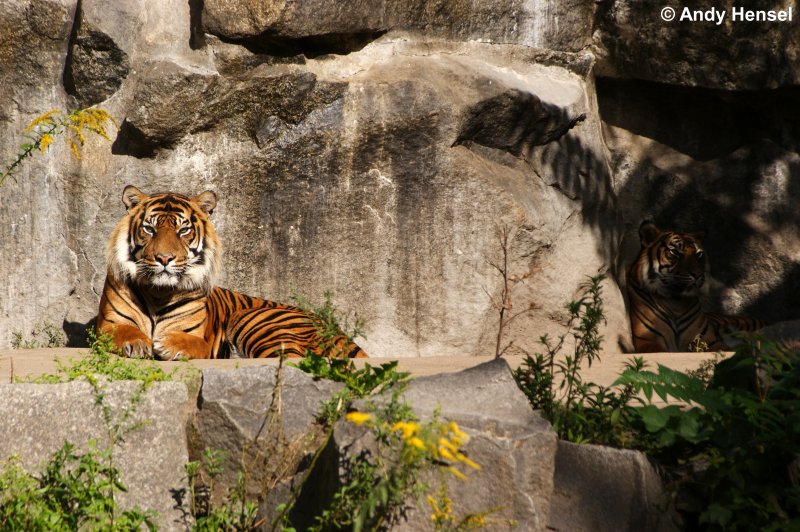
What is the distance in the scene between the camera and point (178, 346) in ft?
24.0

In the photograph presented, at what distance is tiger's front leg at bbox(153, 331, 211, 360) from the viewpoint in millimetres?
7274

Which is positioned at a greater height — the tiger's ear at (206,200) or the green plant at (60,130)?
the green plant at (60,130)

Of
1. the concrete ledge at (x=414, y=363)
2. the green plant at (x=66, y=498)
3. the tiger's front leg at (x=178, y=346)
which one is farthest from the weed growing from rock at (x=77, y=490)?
the tiger's front leg at (x=178, y=346)

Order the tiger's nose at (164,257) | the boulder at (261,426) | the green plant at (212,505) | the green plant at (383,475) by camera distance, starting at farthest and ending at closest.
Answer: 1. the tiger's nose at (164,257)
2. the boulder at (261,426)
3. the green plant at (212,505)
4. the green plant at (383,475)

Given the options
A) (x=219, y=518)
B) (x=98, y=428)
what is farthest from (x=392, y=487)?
(x=98, y=428)

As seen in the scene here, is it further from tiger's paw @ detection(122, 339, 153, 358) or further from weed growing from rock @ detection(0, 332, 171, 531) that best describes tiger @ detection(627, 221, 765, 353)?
weed growing from rock @ detection(0, 332, 171, 531)

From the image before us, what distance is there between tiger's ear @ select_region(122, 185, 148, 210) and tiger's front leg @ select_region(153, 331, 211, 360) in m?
1.01

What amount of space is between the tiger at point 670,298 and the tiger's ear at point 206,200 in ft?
13.2

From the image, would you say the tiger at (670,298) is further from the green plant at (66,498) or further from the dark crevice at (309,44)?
the green plant at (66,498)

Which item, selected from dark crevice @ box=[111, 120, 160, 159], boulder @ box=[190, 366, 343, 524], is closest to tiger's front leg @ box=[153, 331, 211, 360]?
dark crevice @ box=[111, 120, 160, 159]

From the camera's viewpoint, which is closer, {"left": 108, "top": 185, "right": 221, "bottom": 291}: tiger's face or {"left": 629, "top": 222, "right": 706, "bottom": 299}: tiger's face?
{"left": 108, "top": 185, "right": 221, "bottom": 291}: tiger's face

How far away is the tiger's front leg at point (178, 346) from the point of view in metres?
7.27

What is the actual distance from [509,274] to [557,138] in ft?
4.70

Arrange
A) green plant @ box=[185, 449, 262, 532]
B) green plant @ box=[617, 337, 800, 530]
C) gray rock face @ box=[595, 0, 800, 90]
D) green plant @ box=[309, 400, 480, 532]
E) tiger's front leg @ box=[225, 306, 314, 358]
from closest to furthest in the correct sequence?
green plant @ box=[309, 400, 480, 532] < green plant @ box=[617, 337, 800, 530] < green plant @ box=[185, 449, 262, 532] < tiger's front leg @ box=[225, 306, 314, 358] < gray rock face @ box=[595, 0, 800, 90]
